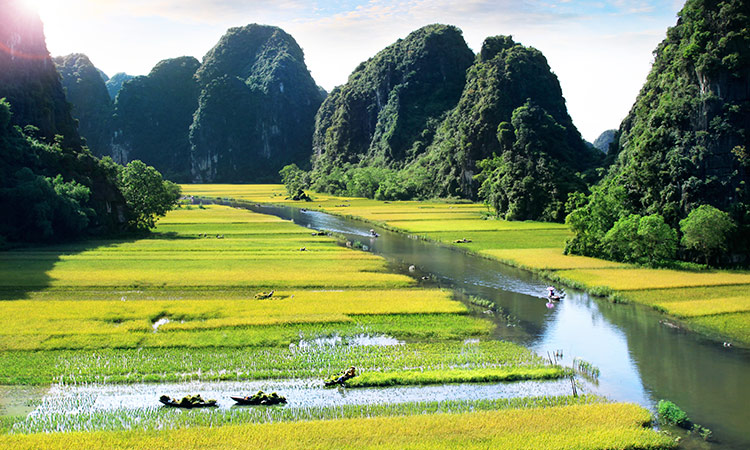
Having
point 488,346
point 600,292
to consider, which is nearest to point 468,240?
point 600,292

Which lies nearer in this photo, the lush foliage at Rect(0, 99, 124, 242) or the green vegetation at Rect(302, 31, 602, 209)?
the lush foliage at Rect(0, 99, 124, 242)

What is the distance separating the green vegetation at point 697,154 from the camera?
1394 inches

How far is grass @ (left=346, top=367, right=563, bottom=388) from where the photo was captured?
61.1ft

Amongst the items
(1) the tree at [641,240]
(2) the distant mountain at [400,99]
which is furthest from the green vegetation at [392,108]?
(1) the tree at [641,240]

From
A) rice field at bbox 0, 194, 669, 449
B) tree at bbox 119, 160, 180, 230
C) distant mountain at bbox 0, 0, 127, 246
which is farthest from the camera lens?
tree at bbox 119, 160, 180, 230

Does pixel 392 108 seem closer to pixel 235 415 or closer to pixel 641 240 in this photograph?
pixel 641 240

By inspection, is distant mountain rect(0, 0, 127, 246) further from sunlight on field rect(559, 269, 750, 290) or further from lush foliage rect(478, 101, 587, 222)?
lush foliage rect(478, 101, 587, 222)

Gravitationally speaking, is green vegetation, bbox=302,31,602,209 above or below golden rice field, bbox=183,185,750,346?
above

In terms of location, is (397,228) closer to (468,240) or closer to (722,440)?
(468,240)

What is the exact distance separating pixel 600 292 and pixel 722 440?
50.8 feet

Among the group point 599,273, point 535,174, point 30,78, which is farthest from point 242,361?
point 535,174

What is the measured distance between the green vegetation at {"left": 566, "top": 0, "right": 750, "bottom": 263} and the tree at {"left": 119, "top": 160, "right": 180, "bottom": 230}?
36.7 meters

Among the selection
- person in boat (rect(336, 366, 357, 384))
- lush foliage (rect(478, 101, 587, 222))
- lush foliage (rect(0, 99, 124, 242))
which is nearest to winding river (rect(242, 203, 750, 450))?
person in boat (rect(336, 366, 357, 384))

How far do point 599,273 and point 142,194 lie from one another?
132ft
